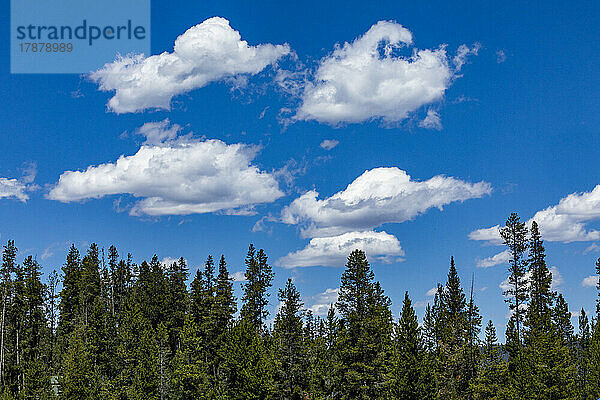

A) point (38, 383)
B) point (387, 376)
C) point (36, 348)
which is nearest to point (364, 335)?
point (387, 376)

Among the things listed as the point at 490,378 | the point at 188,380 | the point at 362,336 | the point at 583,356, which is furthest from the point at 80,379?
the point at 583,356

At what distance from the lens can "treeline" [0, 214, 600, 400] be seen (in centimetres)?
4703

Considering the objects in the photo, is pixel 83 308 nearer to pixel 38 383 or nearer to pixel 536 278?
pixel 38 383

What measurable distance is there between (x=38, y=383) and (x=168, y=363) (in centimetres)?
1620

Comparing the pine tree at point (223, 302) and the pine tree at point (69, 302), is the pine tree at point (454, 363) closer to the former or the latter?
the pine tree at point (223, 302)

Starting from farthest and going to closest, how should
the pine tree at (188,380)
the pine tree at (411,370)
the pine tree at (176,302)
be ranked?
the pine tree at (176,302) < the pine tree at (188,380) < the pine tree at (411,370)

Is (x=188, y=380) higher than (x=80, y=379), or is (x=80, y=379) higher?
(x=80, y=379)

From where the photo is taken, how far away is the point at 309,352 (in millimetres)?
58719

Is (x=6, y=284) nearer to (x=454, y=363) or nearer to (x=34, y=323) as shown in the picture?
(x=34, y=323)

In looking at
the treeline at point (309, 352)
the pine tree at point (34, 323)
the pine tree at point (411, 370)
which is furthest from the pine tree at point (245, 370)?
the pine tree at point (34, 323)

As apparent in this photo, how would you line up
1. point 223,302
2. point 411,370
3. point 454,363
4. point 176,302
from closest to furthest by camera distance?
point 411,370 < point 454,363 < point 223,302 < point 176,302

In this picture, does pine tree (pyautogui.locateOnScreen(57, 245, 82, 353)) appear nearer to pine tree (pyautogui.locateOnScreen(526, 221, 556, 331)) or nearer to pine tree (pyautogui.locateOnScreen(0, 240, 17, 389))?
pine tree (pyautogui.locateOnScreen(0, 240, 17, 389))

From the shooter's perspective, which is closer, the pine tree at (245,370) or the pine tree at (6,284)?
the pine tree at (245,370)

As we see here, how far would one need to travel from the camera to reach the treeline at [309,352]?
154 feet
